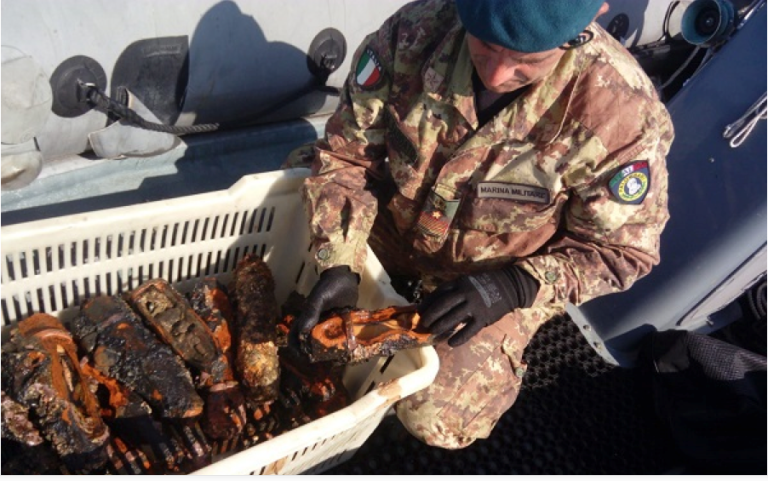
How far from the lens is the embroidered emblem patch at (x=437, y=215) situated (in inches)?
84.4

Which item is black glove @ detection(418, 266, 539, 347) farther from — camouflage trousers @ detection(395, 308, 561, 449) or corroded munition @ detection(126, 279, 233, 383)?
corroded munition @ detection(126, 279, 233, 383)

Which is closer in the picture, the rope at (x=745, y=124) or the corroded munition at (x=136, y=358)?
the corroded munition at (x=136, y=358)

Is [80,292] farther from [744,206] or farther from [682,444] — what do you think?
[744,206]

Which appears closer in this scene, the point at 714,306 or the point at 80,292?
the point at 80,292

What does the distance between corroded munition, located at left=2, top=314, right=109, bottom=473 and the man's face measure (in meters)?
1.32

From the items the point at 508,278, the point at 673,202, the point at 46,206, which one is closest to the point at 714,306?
the point at 673,202

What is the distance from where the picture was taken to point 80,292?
215 cm

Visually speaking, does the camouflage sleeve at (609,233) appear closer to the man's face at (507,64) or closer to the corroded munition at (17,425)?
the man's face at (507,64)

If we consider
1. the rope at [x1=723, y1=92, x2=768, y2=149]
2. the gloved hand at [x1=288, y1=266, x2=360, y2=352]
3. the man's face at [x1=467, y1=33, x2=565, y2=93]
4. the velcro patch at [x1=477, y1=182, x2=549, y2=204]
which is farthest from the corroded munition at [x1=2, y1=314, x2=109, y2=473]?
the rope at [x1=723, y1=92, x2=768, y2=149]

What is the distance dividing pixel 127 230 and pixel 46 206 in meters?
0.47

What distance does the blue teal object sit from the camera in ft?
8.48

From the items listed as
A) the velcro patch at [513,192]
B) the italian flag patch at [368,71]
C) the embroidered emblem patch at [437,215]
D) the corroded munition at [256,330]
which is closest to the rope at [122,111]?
the corroded munition at [256,330]

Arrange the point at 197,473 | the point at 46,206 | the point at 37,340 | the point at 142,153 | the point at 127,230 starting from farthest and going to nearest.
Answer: the point at 142,153 < the point at 46,206 < the point at 127,230 < the point at 37,340 < the point at 197,473

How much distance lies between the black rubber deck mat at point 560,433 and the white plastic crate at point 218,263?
8.4 inches
